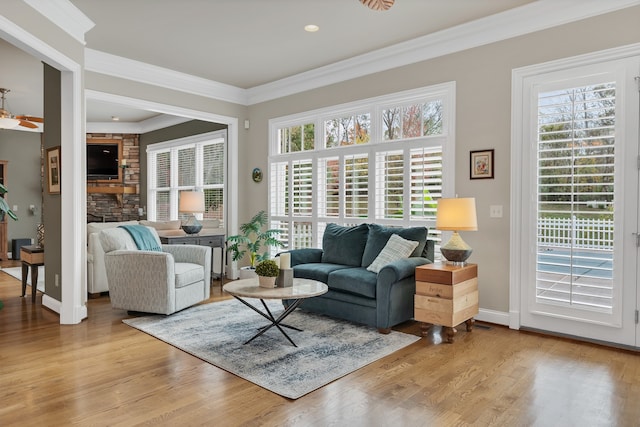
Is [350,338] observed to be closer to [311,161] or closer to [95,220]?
[311,161]

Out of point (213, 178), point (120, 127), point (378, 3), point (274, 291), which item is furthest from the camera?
point (120, 127)

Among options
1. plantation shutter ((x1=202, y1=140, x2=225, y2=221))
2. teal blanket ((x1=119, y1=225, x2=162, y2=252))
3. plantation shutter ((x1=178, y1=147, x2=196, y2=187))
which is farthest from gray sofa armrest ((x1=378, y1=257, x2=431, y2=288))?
plantation shutter ((x1=178, y1=147, x2=196, y2=187))

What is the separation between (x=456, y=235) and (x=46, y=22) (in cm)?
403

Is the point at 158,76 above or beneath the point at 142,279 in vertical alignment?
above

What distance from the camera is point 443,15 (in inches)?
156

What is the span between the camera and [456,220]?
3.74 metres

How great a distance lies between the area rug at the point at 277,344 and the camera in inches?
115

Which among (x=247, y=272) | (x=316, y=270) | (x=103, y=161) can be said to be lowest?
(x=247, y=272)

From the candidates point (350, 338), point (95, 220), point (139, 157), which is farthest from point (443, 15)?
point (95, 220)

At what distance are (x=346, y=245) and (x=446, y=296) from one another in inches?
54.2

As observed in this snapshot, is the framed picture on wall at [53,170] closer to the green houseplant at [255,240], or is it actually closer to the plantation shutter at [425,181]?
the green houseplant at [255,240]

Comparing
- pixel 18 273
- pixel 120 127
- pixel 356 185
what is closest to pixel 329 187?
pixel 356 185

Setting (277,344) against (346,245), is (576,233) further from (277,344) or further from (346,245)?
(277,344)

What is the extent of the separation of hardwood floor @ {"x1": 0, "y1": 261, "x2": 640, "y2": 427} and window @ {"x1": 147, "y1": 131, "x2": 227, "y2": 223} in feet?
13.4
